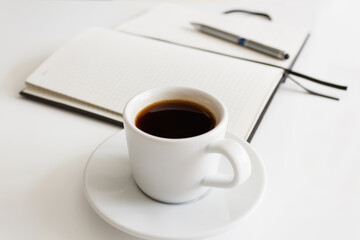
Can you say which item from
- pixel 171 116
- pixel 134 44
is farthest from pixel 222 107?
pixel 134 44

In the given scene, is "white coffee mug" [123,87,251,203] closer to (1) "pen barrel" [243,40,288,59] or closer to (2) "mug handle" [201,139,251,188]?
(2) "mug handle" [201,139,251,188]

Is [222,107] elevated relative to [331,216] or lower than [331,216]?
elevated

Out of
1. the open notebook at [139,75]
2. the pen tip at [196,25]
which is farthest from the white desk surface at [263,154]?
the pen tip at [196,25]

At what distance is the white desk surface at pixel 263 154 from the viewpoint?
0.46 meters

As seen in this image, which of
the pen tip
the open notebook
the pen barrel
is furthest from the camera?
the pen tip

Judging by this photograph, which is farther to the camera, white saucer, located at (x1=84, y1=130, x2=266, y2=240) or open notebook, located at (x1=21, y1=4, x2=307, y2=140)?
open notebook, located at (x1=21, y1=4, x2=307, y2=140)

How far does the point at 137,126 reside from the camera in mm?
449

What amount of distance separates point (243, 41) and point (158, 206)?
48 cm

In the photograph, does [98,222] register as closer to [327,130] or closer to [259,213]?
[259,213]

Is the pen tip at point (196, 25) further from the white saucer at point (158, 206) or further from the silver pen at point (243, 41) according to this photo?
the white saucer at point (158, 206)

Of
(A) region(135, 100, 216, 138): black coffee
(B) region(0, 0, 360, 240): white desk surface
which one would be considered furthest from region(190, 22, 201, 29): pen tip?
(A) region(135, 100, 216, 138): black coffee

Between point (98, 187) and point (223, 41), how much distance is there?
19.7 inches

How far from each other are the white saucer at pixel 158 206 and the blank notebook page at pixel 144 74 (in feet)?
0.48

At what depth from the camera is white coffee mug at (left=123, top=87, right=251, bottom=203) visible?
41cm
